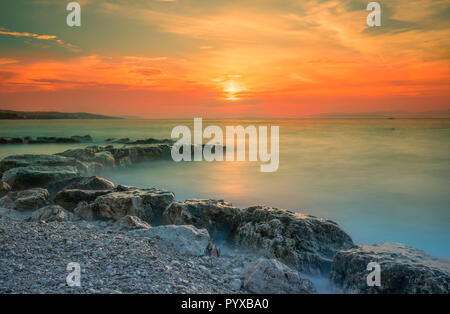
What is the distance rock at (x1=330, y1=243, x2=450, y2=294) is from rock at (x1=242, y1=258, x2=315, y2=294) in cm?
53

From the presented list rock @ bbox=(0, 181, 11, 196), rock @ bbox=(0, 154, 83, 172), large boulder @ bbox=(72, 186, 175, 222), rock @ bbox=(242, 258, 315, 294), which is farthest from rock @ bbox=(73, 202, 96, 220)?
rock @ bbox=(0, 154, 83, 172)

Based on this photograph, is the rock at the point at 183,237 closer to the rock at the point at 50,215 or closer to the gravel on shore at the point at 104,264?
the gravel on shore at the point at 104,264

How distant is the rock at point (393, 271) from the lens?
134 inches

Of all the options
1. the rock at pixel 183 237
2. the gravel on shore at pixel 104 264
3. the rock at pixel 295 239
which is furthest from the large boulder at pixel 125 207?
the rock at pixel 295 239

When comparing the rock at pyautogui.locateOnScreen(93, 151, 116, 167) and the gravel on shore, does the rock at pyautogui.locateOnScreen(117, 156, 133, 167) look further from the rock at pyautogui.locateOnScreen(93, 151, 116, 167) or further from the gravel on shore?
the gravel on shore

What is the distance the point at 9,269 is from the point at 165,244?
1.84 m

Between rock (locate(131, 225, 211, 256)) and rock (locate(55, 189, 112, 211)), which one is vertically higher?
rock (locate(55, 189, 112, 211))

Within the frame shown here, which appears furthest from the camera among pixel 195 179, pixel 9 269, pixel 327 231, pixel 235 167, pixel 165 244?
pixel 235 167

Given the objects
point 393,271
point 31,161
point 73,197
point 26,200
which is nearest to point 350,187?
point 393,271

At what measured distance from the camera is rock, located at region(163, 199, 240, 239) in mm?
5766

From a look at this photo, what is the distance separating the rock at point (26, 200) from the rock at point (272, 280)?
543 cm

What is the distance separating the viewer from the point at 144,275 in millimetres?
3506
